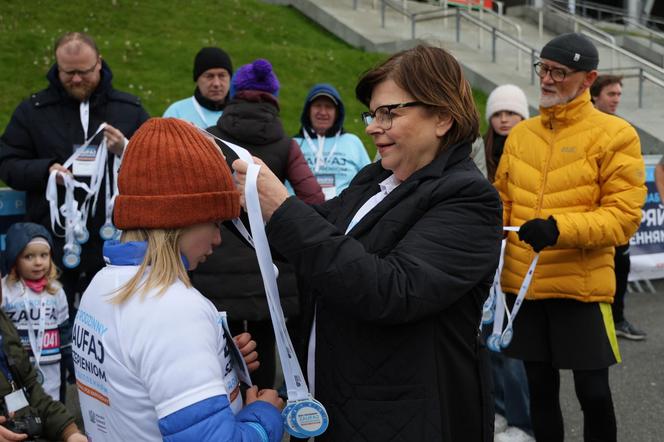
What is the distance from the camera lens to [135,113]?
517 centimetres

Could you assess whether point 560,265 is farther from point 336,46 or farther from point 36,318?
point 336,46

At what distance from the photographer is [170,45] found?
13.6 m

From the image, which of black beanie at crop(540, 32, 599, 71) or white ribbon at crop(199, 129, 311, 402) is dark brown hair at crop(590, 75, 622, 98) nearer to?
black beanie at crop(540, 32, 599, 71)

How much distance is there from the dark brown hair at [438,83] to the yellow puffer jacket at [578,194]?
53.6 inches

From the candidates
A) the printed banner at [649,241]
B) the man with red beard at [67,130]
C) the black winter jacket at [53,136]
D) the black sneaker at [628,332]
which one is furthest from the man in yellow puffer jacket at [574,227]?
the printed banner at [649,241]

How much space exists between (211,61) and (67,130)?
3.90 ft

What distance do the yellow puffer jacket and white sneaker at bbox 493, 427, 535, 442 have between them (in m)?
1.12

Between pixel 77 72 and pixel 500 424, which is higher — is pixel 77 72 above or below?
above

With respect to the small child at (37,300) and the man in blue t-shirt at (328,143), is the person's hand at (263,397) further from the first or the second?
the man in blue t-shirt at (328,143)

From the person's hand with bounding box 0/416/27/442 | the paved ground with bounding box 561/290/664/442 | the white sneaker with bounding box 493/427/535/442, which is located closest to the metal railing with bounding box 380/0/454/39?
the paved ground with bounding box 561/290/664/442

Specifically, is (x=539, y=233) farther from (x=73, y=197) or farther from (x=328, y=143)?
(x=73, y=197)

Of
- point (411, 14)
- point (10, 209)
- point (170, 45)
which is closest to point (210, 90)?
point (10, 209)

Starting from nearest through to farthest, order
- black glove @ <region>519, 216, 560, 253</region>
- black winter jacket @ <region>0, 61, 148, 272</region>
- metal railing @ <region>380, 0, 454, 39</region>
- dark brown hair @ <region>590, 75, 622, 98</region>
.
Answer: black glove @ <region>519, 216, 560, 253</region> < black winter jacket @ <region>0, 61, 148, 272</region> < dark brown hair @ <region>590, 75, 622, 98</region> < metal railing @ <region>380, 0, 454, 39</region>

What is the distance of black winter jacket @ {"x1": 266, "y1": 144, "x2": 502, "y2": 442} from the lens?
79.9 inches
